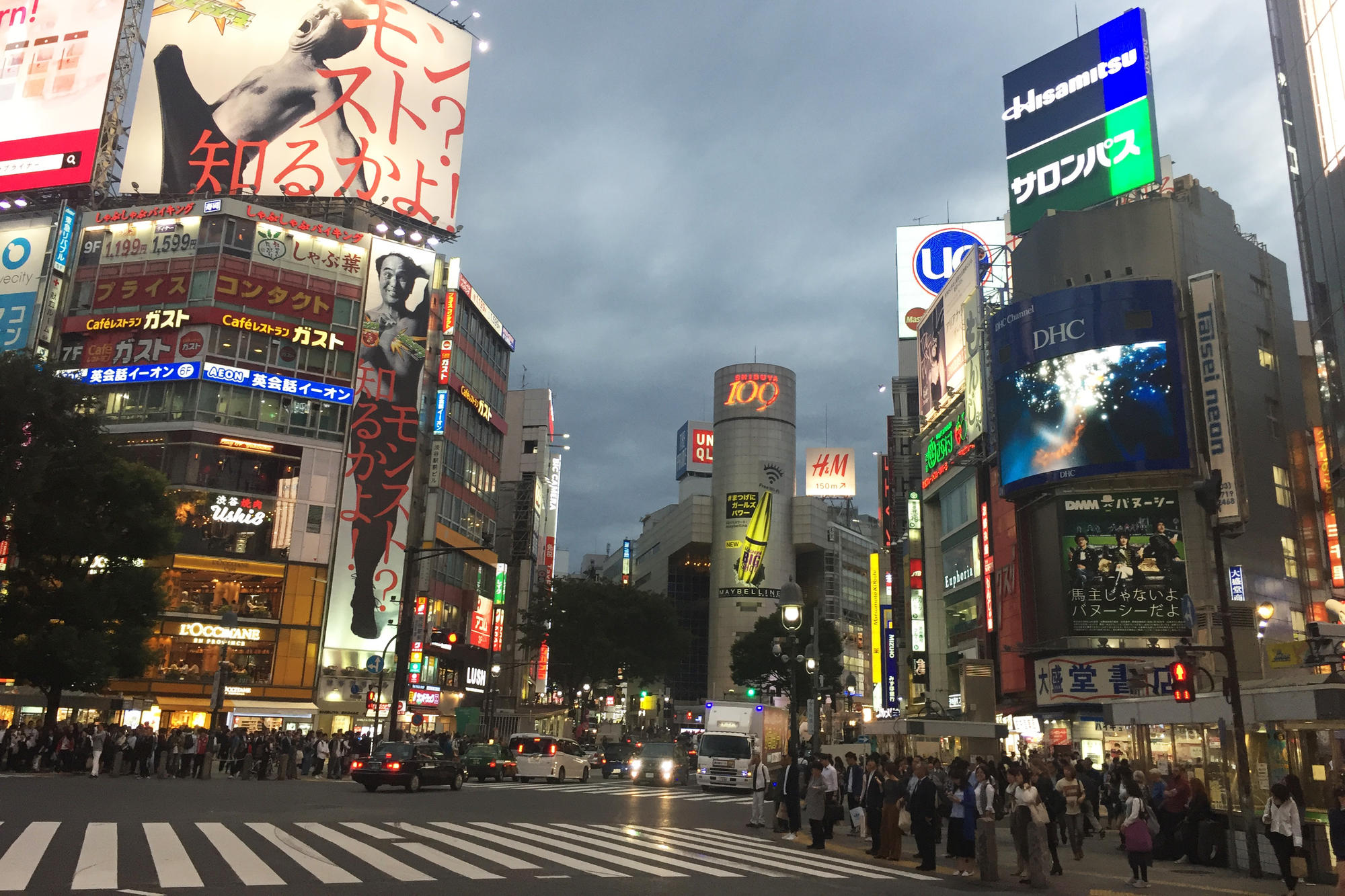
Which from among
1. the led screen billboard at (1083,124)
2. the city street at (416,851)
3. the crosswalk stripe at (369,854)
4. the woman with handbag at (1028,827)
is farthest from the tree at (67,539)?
the led screen billboard at (1083,124)

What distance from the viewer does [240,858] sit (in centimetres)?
1353

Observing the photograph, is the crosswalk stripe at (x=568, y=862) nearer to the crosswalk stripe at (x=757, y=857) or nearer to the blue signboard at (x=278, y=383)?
the crosswalk stripe at (x=757, y=857)

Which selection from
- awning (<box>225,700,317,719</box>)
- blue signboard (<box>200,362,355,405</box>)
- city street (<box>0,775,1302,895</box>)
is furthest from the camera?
blue signboard (<box>200,362,355,405</box>)

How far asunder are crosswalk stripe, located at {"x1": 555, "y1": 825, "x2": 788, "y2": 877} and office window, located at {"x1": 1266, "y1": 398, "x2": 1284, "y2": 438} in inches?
1539

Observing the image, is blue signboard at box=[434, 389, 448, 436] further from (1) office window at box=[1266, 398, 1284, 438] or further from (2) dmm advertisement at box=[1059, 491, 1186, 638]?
(1) office window at box=[1266, 398, 1284, 438]

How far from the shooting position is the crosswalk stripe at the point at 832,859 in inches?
625

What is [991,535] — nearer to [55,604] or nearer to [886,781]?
[886,781]

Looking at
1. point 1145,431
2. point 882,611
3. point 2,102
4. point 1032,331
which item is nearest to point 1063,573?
point 1145,431

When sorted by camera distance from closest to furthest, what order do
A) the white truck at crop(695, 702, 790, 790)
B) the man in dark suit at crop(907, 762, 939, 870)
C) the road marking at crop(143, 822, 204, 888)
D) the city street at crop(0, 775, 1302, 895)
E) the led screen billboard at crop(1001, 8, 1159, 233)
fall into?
the road marking at crop(143, 822, 204, 888)
the city street at crop(0, 775, 1302, 895)
the man in dark suit at crop(907, 762, 939, 870)
the white truck at crop(695, 702, 790, 790)
the led screen billboard at crop(1001, 8, 1159, 233)

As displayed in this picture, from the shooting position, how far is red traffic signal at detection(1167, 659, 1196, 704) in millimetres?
17594

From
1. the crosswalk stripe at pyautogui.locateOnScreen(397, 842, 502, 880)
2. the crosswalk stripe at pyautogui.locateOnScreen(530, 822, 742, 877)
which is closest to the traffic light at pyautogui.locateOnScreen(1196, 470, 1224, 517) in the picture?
the crosswalk stripe at pyautogui.locateOnScreen(530, 822, 742, 877)

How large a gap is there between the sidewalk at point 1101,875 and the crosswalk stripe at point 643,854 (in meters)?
3.60

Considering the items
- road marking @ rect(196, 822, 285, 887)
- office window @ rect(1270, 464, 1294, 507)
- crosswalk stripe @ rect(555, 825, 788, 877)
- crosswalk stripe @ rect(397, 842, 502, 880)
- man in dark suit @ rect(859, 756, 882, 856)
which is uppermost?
office window @ rect(1270, 464, 1294, 507)

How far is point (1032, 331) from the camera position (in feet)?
155
